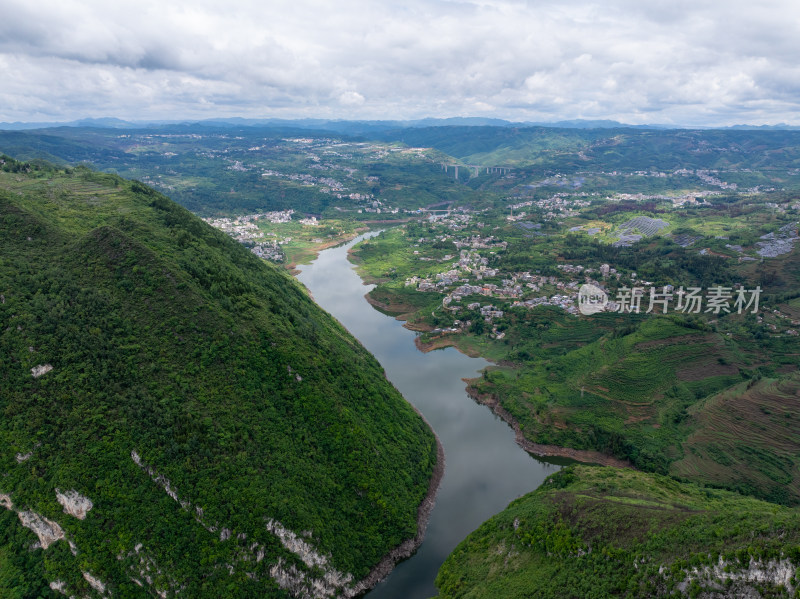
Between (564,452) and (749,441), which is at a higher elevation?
(749,441)

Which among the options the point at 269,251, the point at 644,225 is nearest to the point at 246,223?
the point at 269,251

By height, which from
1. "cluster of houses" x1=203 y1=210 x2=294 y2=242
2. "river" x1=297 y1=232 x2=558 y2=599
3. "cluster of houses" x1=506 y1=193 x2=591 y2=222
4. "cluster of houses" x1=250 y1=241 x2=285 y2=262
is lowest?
"river" x1=297 y1=232 x2=558 y2=599

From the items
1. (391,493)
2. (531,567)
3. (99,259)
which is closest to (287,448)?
(391,493)

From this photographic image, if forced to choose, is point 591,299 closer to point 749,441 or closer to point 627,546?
point 749,441

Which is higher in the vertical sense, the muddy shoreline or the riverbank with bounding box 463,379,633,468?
the muddy shoreline

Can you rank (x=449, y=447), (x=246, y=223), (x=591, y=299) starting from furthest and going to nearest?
(x=246, y=223)
(x=591, y=299)
(x=449, y=447)

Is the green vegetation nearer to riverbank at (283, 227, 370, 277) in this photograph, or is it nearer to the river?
the river

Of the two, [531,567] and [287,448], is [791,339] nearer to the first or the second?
[531,567]

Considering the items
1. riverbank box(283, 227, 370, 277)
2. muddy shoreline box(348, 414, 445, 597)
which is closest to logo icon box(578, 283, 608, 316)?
muddy shoreline box(348, 414, 445, 597)
